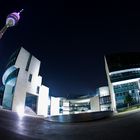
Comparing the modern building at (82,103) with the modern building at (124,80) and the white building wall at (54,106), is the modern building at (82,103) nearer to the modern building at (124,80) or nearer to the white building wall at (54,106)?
the white building wall at (54,106)

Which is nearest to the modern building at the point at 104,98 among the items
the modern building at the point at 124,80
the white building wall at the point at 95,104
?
the white building wall at the point at 95,104

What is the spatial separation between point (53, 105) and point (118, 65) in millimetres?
39963

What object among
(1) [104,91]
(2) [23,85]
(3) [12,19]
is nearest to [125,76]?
(1) [104,91]

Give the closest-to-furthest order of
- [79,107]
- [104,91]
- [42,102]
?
[42,102] → [104,91] → [79,107]

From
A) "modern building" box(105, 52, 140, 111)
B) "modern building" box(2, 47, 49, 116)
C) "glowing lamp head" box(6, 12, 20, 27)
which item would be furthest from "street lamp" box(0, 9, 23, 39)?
"modern building" box(105, 52, 140, 111)

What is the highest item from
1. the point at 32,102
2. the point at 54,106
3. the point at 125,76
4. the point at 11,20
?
the point at 11,20

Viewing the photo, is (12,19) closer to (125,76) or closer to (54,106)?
(54,106)

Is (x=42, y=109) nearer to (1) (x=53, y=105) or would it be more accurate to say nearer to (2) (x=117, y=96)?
(1) (x=53, y=105)

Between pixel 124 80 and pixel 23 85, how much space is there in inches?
1325

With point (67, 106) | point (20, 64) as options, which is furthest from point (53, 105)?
point (20, 64)

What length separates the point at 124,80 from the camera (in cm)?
5281

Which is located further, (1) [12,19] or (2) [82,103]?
(2) [82,103]

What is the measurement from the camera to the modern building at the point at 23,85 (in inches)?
1761

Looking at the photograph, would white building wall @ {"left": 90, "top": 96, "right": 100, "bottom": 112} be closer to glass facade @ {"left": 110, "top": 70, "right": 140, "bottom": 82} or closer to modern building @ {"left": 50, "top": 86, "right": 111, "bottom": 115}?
modern building @ {"left": 50, "top": 86, "right": 111, "bottom": 115}
